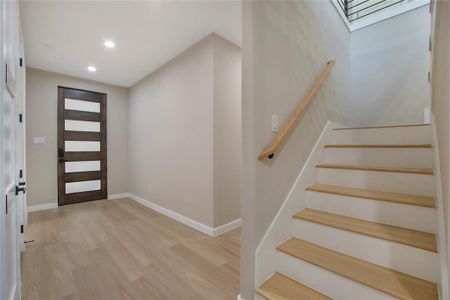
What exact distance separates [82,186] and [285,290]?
4641 mm

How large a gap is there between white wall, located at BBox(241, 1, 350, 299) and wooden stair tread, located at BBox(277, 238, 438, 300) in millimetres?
330

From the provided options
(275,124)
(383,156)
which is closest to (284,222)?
(275,124)

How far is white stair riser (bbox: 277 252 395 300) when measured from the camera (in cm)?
116

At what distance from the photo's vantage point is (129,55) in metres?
3.36

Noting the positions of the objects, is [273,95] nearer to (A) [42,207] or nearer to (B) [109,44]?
(B) [109,44]

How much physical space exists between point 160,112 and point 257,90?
2.77 metres

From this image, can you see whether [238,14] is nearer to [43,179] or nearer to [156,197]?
[156,197]

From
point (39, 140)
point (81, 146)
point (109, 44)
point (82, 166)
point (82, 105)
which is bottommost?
point (82, 166)

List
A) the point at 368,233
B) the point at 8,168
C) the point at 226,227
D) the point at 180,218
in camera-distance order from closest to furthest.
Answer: the point at 8,168
the point at 368,233
the point at 226,227
the point at 180,218

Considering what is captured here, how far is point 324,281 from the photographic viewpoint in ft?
4.27

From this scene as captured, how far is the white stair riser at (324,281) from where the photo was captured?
3.80 feet

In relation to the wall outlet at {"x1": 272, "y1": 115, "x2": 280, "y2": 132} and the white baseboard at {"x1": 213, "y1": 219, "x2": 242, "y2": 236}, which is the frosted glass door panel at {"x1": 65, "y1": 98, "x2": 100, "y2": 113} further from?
the wall outlet at {"x1": 272, "y1": 115, "x2": 280, "y2": 132}

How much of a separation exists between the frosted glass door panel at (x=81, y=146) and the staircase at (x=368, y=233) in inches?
178

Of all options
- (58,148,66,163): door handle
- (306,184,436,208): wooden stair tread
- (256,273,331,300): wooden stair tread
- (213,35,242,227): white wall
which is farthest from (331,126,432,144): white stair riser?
(58,148,66,163): door handle
